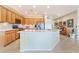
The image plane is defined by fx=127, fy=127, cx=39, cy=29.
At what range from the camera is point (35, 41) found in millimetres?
6016

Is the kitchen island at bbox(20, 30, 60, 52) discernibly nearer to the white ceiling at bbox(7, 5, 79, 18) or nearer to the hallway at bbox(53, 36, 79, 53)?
the hallway at bbox(53, 36, 79, 53)

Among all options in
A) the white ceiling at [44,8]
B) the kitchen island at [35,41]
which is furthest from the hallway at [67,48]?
the white ceiling at [44,8]

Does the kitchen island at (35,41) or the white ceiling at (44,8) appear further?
the white ceiling at (44,8)

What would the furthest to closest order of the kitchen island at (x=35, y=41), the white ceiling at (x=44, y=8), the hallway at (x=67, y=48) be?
the white ceiling at (x=44, y=8), the kitchen island at (x=35, y=41), the hallway at (x=67, y=48)

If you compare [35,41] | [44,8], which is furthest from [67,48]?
[44,8]

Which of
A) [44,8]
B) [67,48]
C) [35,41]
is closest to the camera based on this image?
[35,41]

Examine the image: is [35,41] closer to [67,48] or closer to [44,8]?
[67,48]

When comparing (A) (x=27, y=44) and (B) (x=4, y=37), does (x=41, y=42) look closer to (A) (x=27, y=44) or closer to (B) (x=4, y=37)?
(A) (x=27, y=44)

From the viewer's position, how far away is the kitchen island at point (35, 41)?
19.5ft

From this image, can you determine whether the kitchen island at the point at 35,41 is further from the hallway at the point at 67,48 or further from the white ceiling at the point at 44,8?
the white ceiling at the point at 44,8

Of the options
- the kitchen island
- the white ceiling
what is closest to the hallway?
the kitchen island
